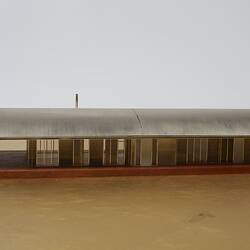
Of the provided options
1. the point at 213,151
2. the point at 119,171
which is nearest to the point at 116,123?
the point at 119,171

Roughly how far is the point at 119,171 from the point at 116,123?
55 centimetres

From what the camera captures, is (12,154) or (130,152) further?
(12,154)

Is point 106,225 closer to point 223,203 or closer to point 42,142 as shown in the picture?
point 223,203

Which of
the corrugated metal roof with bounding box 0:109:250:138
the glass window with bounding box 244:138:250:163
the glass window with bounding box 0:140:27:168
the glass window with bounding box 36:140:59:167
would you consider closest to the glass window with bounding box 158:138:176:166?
the corrugated metal roof with bounding box 0:109:250:138

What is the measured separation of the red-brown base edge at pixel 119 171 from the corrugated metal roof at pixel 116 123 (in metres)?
0.43

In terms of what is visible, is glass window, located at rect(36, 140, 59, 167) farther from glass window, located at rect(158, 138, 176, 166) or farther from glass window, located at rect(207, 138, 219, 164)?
glass window, located at rect(207, 138, 219, 164)

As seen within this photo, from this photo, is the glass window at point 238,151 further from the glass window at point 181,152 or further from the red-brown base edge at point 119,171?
the glass window at point 181,152

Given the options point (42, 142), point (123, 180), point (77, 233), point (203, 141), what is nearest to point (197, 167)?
point (203, 141)

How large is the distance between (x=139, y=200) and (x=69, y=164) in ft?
3.65

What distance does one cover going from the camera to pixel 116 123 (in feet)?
14.8

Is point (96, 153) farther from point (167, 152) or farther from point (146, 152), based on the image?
point (167, 152)

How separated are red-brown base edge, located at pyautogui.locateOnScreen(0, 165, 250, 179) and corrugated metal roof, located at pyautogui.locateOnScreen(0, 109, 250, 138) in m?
0.43

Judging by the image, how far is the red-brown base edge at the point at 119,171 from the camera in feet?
14.5

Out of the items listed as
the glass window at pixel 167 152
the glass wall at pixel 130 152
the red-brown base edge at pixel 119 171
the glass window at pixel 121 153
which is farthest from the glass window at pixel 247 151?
the glass window at pixel 121 153
